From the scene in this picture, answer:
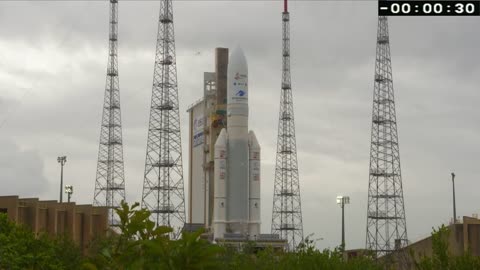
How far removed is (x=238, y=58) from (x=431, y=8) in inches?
2660

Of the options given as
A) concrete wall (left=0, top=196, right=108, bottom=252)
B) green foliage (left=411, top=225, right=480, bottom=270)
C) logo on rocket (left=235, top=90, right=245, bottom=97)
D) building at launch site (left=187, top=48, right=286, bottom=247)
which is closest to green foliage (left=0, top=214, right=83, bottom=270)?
concrete wall (left=0, top=196, right=108, bottom=252)

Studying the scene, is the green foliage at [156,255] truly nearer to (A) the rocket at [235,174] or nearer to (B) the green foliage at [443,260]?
(B) the green foliage at [443,260]

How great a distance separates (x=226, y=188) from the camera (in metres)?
92.2

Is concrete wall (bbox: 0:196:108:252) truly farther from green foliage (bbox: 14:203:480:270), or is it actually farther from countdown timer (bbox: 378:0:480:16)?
countdown timer (bbox: 378:0:480:16)

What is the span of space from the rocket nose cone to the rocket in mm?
501

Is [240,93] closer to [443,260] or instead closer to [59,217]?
[59,217]

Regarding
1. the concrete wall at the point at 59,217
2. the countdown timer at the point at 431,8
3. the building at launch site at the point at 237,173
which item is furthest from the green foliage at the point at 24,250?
the building at launch site at the point at 237,173

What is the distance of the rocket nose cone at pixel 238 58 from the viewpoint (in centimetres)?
9411

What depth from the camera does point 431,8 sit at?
27312 mm

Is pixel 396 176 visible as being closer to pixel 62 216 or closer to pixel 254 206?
pixel 254 206

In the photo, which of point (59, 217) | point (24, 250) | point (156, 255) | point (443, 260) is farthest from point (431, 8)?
point (59, 217)

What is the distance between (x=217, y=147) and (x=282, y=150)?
17197 mm

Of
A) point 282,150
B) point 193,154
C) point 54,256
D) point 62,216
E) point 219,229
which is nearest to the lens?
point 54,256

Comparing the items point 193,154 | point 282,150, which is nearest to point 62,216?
point 282,150
